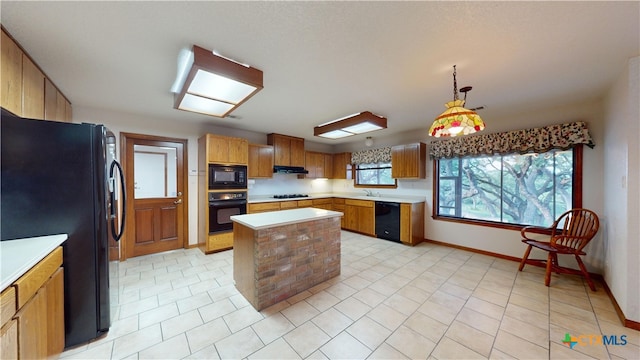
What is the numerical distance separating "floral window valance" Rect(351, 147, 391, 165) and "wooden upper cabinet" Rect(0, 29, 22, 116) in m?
5.10

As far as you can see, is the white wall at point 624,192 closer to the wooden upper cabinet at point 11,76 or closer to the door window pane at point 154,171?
the wooden upper cabinet at point 11,76

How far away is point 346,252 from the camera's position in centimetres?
381

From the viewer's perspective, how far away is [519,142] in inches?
131

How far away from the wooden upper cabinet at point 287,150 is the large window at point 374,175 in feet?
5.18

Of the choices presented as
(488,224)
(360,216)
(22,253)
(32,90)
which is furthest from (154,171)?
(488,224)

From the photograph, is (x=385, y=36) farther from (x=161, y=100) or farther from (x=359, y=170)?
(x=359, y=170)

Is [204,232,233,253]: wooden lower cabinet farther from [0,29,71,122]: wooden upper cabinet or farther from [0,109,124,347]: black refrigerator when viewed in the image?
[0,29,71,122]: wooden upper cabinet

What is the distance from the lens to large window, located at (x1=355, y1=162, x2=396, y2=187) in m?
5.29

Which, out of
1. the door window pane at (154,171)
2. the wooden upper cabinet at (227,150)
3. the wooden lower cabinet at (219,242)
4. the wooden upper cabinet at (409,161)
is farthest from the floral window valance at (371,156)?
the door window pane at (154,171)

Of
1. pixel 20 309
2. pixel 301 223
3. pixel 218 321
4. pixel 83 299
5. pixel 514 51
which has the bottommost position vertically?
pixel 218 321

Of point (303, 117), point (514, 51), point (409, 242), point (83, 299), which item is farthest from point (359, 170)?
point (83, 299)

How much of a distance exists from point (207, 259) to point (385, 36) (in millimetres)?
3725

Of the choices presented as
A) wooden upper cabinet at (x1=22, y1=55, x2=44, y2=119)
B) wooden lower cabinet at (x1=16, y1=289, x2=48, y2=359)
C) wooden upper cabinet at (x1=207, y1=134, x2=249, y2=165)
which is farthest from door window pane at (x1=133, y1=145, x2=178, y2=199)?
wooden lower cabinet at (x1=16, y1=289, x2=48, y2=359)

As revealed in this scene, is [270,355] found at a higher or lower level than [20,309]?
lower
